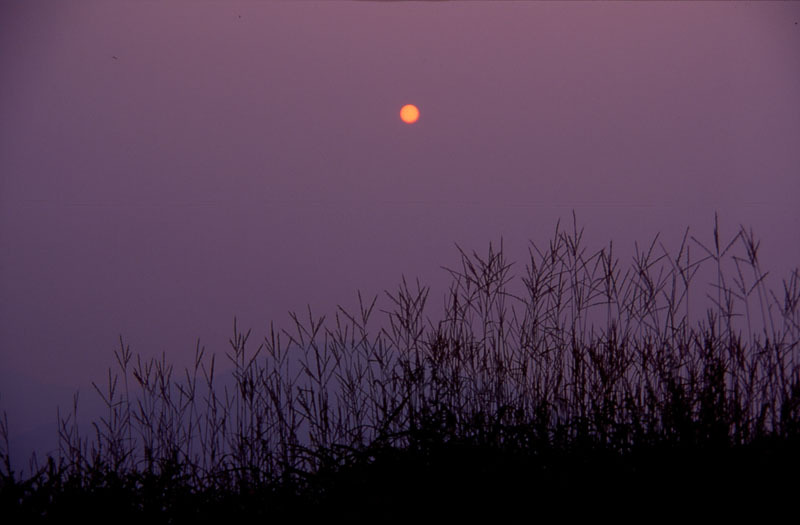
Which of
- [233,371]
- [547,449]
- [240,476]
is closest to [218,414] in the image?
[233,371]

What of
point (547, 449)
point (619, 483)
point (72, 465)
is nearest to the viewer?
point (619, 483)

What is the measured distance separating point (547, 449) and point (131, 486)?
1413 mm

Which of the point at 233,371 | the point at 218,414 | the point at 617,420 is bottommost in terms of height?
the point at 617,420

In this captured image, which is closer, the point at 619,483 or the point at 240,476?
the point at 619,483

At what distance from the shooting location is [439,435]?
2.07 m

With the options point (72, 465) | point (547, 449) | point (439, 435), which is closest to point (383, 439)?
point (439, 435)

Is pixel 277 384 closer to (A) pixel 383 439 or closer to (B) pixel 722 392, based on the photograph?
(A) pixel 383 439

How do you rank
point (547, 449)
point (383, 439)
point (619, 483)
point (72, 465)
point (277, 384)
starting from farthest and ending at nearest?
point (277, 384) < point (72, 465) < point (383, 439) < point (547, 449) < point (619, 483)

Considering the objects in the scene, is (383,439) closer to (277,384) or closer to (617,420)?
(277,384)

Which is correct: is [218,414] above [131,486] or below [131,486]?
above

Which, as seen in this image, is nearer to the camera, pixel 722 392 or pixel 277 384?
pixel 722 392

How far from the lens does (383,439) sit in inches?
83.5

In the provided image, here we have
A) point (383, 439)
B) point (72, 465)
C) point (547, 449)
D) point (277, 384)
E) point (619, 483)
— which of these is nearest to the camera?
point (619, 483)

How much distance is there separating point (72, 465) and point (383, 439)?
1.23 metres
